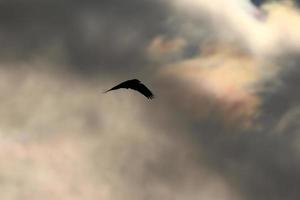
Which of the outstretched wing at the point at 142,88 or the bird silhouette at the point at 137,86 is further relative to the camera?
the outstretched wing at the point at 142,88

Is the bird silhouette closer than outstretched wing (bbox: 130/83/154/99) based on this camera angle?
Yes

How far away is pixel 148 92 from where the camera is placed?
44250 millimetres

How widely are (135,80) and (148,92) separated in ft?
8.44

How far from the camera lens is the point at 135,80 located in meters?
42.8
